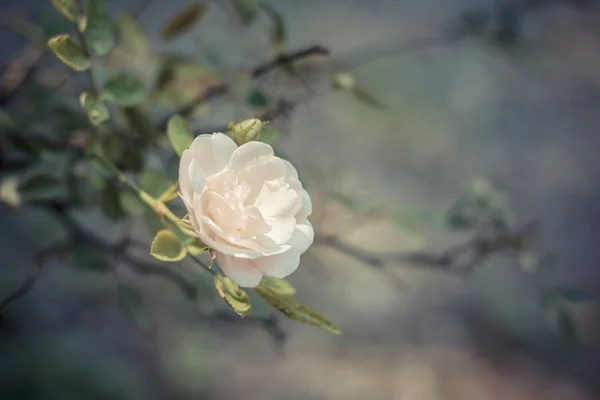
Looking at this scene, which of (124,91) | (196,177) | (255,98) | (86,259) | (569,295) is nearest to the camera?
(196,177)

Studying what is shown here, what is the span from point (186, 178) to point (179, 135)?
0.06 metres

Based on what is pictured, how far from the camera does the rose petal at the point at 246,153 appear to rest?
0.97 ft

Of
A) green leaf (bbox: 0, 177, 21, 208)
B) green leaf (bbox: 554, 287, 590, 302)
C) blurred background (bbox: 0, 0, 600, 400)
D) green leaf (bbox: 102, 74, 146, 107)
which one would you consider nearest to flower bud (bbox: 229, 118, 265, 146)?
green leaf (bbox: 102, 74, 146, 107)

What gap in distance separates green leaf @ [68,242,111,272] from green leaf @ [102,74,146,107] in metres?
0.29

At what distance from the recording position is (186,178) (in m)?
0.29

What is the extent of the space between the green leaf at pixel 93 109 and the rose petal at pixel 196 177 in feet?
0.31

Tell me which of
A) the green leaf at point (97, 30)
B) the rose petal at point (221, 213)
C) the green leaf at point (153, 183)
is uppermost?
the green leaf at point (97, 30)

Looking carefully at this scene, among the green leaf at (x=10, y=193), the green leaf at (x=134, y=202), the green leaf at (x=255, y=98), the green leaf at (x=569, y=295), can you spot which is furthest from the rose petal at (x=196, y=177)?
the green leaf at (x=569, y=295)

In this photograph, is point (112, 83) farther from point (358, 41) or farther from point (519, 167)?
point (519, 167)

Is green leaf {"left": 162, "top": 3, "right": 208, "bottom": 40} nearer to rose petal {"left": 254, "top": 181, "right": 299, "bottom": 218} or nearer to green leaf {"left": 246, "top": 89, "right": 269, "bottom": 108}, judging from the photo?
green leaf {"left": 246, "top": 89, "right": 269, "bottom": 108}

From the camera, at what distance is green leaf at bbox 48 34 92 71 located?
1.10ft

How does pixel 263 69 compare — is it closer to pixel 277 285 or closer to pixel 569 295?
pixel 277 285

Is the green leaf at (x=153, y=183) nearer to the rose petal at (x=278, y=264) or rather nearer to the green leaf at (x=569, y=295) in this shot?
the rose petal at (x=278, y=264)

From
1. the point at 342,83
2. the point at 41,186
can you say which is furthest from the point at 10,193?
the point at 342,83
